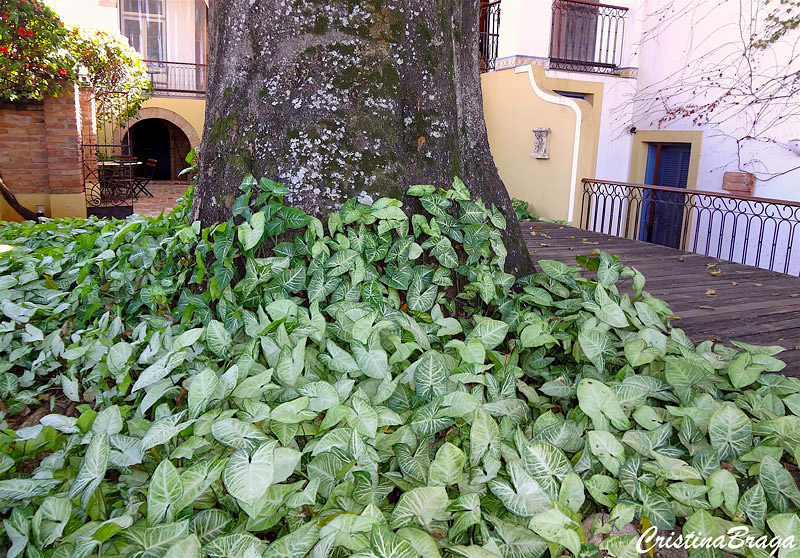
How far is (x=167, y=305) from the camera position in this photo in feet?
6.71

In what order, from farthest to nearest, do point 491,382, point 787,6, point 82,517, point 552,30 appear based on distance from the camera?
point 552,30 < point 787,6 < point 491,382 < point 82,517

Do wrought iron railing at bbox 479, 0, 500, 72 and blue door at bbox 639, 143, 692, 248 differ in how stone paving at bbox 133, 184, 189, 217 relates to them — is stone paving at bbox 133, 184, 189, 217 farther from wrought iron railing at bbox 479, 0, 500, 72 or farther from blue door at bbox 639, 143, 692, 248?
blue door at bbox 639, 143, 692, 248

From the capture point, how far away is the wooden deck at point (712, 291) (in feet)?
8.55

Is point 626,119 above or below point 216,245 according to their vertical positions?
above

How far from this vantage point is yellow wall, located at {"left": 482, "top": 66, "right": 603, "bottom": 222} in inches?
307

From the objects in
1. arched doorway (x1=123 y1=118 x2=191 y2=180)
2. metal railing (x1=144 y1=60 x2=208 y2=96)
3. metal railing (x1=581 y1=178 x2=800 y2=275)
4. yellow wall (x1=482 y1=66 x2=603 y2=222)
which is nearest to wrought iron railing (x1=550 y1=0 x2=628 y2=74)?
yellow wall (x1=482 y1=66 x2=603 y2=222)

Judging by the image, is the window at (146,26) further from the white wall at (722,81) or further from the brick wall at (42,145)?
the white wall at (722,81)

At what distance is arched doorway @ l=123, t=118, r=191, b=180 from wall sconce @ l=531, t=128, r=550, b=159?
13.4m

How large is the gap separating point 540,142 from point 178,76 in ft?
40.3

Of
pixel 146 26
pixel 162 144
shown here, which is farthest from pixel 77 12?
pixel 162 144

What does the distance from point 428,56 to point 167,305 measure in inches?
48.4

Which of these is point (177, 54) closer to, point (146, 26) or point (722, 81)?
point (146, 26)

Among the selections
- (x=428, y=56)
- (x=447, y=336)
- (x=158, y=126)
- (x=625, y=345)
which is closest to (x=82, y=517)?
(x=447, y=336)

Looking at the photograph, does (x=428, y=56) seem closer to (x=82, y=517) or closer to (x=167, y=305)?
(x=167, y=305)
